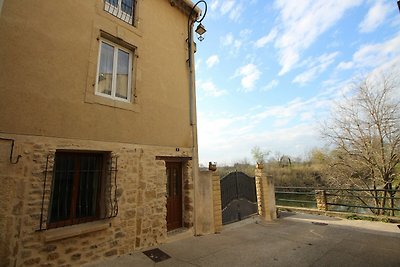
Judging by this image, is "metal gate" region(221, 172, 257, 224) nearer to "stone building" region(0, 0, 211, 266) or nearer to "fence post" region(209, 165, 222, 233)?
"fence post" region(209, 165, 222, 233)

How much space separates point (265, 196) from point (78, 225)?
6420 millimetres

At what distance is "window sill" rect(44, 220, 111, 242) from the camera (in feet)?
11.3

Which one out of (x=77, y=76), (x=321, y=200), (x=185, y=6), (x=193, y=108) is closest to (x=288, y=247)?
(x=193, y=108)

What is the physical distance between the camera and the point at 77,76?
13.7ft

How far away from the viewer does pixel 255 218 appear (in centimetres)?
780

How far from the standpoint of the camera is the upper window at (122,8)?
516 cm

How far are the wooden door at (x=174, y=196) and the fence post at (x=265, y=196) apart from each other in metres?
3.58

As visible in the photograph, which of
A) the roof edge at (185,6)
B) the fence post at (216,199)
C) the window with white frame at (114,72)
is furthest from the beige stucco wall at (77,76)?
the fence post at (216,199)

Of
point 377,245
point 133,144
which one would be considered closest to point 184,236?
point 133,144

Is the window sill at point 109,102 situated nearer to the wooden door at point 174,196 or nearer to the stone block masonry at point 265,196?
the wooden door at point 174,196

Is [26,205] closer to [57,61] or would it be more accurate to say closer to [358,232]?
[57,61]

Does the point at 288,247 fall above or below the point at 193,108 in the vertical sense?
below

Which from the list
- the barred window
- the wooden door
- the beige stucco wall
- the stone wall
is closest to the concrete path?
the stone wall

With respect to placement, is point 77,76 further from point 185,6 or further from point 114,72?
point 185,6
